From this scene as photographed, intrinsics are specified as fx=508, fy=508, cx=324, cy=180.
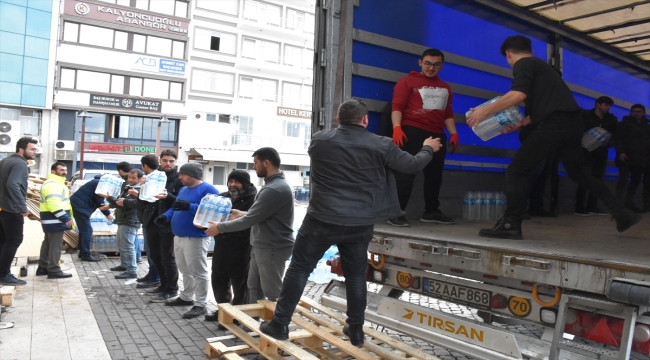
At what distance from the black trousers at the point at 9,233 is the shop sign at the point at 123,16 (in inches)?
1067

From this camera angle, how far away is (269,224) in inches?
182

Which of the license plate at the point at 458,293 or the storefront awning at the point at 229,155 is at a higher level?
the storefront awning at the point at 229,155

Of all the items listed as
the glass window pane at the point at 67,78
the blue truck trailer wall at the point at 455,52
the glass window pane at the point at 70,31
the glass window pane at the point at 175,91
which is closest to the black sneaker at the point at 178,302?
the blue truck trailer wall at the point at 455,52

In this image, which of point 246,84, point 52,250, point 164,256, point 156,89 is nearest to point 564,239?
point 164,256

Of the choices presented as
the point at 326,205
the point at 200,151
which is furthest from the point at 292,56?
the point at 326,205

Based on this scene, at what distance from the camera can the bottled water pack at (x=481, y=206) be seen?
17.2ft

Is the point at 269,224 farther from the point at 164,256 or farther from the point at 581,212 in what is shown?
the point at 581,212

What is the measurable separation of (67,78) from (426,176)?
29.8 meters

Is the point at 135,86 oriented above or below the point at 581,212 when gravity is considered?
above

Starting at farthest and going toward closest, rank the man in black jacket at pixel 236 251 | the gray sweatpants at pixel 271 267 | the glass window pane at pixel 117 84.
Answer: the glass window pane at pixel 117 84 → the man in black jacket at pixel 236 251 → the gray sweatpants at pixel 271 267

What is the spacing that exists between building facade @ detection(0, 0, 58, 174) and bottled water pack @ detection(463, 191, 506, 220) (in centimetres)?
2773

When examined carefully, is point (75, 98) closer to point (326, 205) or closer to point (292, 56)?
point (292, 56)

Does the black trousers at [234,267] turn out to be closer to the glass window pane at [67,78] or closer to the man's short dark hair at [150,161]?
the man's short dark hair at [150,161]

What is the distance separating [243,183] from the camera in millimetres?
5266
